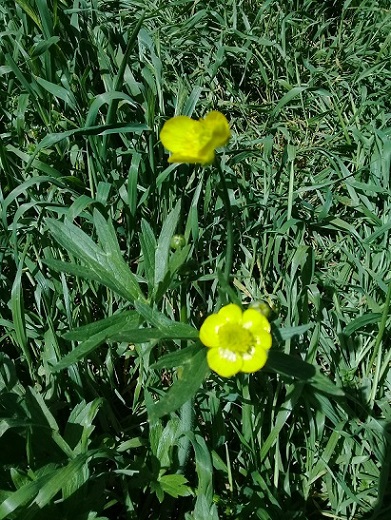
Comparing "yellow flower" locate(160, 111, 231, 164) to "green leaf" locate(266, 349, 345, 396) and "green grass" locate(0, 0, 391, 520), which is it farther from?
"green leaf" locate(266, 349, 345, 396)

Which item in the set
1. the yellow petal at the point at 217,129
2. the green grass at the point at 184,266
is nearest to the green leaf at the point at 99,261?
the green grass at the point at 184,266

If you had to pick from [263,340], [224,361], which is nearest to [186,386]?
[224,361]

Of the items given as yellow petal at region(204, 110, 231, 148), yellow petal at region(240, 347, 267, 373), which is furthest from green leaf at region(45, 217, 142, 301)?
yellow petal at region(204, 110, 231, 148)

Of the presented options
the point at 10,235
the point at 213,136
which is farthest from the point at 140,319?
the point at 10,235

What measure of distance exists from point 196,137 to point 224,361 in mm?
570

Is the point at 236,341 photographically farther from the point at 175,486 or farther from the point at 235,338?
the point at 175,486

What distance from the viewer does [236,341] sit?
159 cm

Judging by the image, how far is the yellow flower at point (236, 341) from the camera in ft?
5.21

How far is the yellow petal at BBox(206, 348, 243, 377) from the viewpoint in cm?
158

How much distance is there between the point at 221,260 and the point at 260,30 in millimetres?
1349

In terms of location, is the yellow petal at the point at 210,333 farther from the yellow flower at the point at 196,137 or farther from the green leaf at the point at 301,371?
the yellow flower at the point at 196,137

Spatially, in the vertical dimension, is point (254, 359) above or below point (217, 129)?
below

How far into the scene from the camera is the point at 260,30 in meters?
3.06

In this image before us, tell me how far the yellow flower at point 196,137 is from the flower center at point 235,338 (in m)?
0.42
